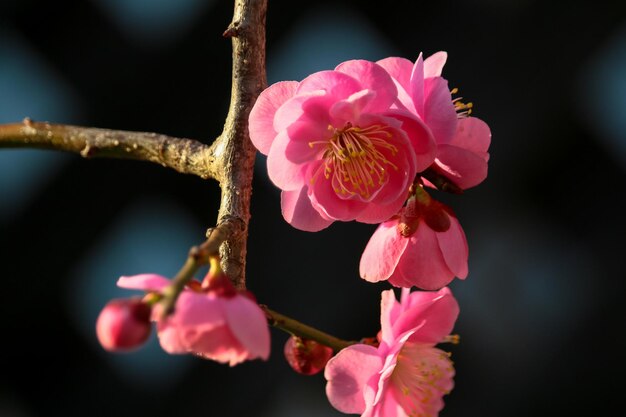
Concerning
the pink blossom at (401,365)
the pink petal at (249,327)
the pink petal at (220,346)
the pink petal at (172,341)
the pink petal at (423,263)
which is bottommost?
the pink petal at (172,341)

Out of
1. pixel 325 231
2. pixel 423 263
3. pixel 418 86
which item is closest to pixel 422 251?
pixel 423 263

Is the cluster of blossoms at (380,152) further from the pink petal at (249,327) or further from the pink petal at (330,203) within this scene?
the pink petal at (249,327)

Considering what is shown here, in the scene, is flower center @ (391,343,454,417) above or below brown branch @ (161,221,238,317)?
above

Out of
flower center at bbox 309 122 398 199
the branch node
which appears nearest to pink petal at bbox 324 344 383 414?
flower center at bbox 309 122 398 199

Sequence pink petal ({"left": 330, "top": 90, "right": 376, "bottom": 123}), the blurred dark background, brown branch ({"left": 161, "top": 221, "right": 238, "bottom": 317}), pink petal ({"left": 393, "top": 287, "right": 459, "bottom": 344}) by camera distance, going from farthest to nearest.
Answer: the blurred dark background
pink petal ({"left": 393, "top": 287, "right": 459, "bottom": 344})
pink petal ({"left": 330, "top": 90, "right": 376, "bottom": 123})
brown branch ({"left": 161, "top": 221, "right": 238, "bottom": 317})

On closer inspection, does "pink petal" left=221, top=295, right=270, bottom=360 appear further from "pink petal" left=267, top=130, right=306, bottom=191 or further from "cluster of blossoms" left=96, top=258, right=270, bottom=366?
"pink petal" left=267, top=130, right=306, bottom=191

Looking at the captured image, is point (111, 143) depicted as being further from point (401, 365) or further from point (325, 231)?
point (325, 231)

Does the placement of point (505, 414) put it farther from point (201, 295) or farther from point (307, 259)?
point (201, 295)

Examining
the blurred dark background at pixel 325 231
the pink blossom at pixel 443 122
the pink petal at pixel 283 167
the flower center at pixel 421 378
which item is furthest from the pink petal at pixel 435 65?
the blurred dark background at pixel 325 231
